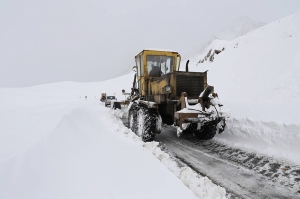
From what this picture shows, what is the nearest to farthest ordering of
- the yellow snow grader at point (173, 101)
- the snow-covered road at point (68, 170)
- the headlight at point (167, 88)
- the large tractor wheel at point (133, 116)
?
the snow-covered road at point (68, 170)
the yellow snow grader at point (173, 101)
the headlight at point (167, 88)
the large tractor wheel at point (133, 116)

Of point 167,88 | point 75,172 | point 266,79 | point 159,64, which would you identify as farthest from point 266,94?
point 75,172

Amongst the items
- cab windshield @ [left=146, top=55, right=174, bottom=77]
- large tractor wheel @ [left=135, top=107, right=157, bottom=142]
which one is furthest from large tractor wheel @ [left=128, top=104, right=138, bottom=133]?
cab windshield @ [left=146, top=55, right=174, bottom=77]

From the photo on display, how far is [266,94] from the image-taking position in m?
8.85

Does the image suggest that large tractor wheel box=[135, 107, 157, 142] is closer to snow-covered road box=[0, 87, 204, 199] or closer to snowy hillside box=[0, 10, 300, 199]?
snowy hillside box=[0, 10, 300, 199]

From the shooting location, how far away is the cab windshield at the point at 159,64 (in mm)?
6871

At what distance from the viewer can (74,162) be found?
2.74 metres

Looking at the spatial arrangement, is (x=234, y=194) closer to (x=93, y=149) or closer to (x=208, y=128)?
(x=93, y=149)

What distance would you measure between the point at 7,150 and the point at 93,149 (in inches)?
57.0

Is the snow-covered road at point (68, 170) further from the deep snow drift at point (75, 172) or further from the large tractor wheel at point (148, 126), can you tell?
the large tractor wheel at point (148, 126)

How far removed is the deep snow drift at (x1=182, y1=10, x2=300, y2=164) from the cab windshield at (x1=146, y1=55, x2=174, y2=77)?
9.09ft

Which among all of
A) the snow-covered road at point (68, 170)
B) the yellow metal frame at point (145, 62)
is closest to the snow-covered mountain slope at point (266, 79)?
the yellow metal frame at point (145, 62)

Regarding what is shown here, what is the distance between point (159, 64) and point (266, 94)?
18.2 feet

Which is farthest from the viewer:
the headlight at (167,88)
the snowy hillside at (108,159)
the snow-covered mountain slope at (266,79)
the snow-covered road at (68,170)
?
the snow-covered mountain slope at (266,79)

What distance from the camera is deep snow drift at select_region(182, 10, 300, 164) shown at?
4.43 m
